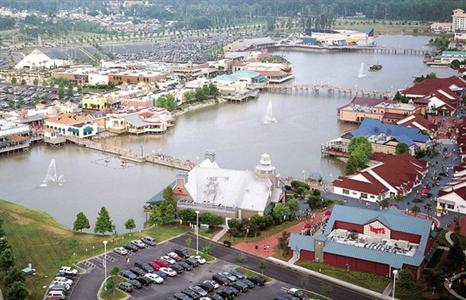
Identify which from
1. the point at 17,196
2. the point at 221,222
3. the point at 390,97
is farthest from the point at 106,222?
the point at 390,97

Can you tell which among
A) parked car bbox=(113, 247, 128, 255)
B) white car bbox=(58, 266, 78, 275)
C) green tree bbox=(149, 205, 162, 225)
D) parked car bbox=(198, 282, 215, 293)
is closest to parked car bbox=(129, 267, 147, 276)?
parked car bbox=(113, 247, 128, 255)

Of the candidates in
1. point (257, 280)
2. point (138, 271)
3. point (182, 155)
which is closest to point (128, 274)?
point (138, 271)

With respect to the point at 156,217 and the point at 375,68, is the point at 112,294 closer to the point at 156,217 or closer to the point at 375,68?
the point at 156,217

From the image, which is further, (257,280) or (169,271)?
(169,271)

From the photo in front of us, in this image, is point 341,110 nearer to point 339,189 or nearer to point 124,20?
point 339,189

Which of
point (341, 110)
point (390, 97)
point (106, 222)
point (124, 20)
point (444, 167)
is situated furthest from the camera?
point (124, 20)

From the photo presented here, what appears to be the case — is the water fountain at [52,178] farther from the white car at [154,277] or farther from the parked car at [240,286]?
the parked car at [240,286]

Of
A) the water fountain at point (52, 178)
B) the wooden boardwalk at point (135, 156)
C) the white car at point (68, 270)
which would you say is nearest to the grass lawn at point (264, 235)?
the white car at point (68, 270)
